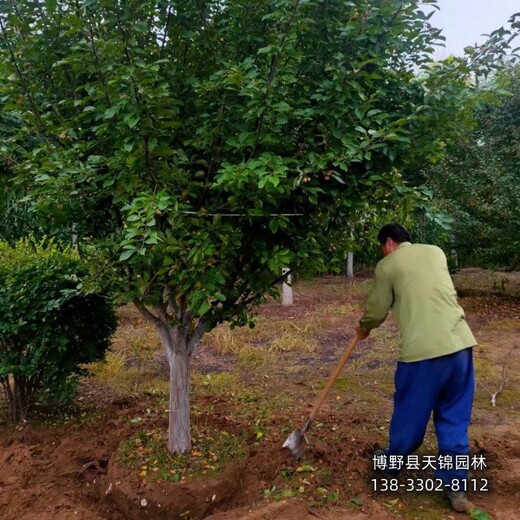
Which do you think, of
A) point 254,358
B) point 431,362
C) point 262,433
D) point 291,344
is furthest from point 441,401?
Result: point 291,344

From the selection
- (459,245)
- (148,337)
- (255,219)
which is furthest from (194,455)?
(459,245)

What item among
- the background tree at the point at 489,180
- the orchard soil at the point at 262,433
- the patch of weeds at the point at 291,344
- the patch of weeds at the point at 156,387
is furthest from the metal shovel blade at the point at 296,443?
the background tree at the point at 489,180

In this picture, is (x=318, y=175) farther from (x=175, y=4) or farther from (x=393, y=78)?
(x=175, y=4)

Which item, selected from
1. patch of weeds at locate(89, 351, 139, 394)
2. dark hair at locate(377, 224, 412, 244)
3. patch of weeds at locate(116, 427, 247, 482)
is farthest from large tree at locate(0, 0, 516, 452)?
patch of weeds at locate(89, 351, 139, 394)

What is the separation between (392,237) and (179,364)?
1760 millimetres

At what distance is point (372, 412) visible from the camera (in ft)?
15.2

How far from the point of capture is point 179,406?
346 centimetres

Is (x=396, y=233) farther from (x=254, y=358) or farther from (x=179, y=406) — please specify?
(x=254, y=358)

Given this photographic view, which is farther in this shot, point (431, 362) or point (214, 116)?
point (431, 362)

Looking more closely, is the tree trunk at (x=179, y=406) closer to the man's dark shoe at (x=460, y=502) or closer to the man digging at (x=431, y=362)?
the man digging at (x=431, y=362)

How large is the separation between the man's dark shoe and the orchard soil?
0.06m

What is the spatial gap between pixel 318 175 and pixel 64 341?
2.66 metres

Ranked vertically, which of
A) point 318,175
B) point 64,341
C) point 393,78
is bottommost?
point 64,341

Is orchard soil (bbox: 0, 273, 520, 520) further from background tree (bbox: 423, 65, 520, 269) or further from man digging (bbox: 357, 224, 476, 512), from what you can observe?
background tree (bbox: 423, 65, 520, 269)
